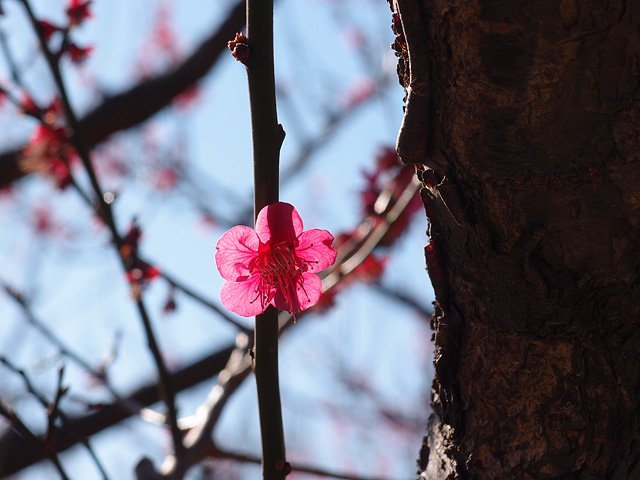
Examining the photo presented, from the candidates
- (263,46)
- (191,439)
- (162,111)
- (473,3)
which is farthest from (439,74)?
(162,111)

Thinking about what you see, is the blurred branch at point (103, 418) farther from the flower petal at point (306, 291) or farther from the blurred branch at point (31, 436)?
the flower petal at point (306, 291)

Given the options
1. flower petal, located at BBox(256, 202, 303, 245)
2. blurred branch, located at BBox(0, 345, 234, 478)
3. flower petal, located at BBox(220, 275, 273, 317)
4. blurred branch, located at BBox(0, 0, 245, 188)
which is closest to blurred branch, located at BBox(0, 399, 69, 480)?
flower petal, located at BBox(220, 275, 273, 317)

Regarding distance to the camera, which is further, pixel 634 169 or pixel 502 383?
pixel 502 383

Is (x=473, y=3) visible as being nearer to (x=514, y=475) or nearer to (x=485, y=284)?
(x=485, y=284)

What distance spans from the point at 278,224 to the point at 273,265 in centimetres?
11

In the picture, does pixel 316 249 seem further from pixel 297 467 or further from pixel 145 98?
pixel 145 98

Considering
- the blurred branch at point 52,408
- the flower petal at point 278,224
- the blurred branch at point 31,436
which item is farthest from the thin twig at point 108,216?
the flower petal at point 278,224

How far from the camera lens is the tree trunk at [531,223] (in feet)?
Result: 2.31

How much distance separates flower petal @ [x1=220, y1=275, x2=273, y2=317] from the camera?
87 centimetres

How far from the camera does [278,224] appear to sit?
Result: 32.1 inches

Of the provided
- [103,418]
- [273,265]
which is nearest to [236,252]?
[273,265]

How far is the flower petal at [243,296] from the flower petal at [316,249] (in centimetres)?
9

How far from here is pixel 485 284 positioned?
84 cm

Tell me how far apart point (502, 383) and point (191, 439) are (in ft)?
3.35
